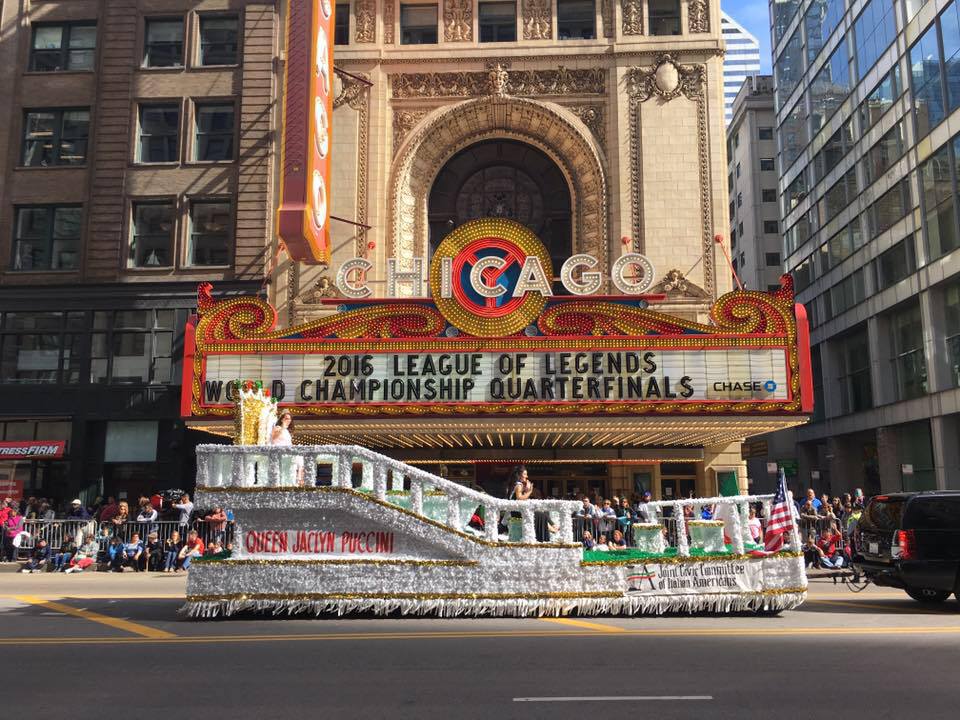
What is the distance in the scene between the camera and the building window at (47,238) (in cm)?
2978

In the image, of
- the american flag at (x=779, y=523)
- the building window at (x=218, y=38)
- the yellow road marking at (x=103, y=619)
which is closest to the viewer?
the yellow road marking at (x=103, y=619)

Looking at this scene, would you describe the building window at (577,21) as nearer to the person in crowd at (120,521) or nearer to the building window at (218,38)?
the building window at (218,38)

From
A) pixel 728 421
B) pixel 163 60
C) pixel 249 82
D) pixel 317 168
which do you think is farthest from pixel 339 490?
pixel 163 60

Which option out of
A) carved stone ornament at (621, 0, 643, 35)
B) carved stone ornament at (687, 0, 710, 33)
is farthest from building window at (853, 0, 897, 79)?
carved stone ornament at (621, 0, 643, 35)

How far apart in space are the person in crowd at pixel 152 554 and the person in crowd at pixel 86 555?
1485 mm

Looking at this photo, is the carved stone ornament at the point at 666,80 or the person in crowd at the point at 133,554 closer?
the person in crowd at the point at 133,554

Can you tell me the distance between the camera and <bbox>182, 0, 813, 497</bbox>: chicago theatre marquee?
2073 cm

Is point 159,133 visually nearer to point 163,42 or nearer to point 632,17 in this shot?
point 163,42

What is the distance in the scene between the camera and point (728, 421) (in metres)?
21.2

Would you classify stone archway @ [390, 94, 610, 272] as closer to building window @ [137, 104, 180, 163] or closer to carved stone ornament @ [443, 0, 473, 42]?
carved stone ornament @ [443, 0, 473, 42]

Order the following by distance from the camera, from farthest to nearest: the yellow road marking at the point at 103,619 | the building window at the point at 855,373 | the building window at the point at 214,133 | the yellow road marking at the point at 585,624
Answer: the building window at the point at 855,373, the building window at the point at 214,133, the yellow road marking at the point at 585,624, the yellow road marking at the point at 103,619

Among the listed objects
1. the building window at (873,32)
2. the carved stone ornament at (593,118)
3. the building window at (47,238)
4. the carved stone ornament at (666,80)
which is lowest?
the building window at (47,238)

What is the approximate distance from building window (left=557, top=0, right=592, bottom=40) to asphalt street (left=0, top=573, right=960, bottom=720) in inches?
925

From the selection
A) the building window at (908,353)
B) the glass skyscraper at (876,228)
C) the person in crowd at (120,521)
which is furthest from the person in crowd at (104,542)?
the building window at (908,353)
